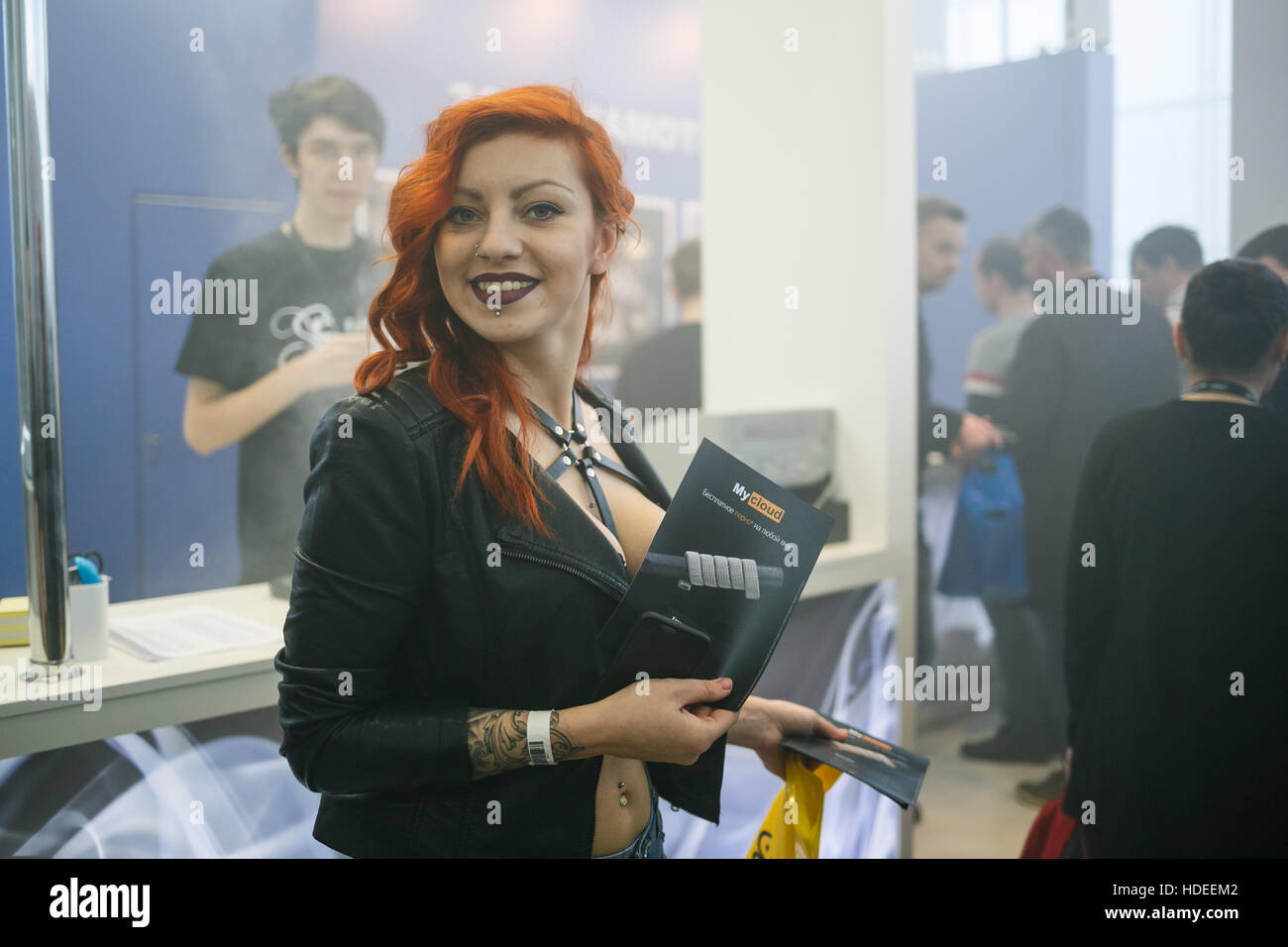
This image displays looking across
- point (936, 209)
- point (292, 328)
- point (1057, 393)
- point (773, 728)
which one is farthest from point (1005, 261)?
point (773, 728)

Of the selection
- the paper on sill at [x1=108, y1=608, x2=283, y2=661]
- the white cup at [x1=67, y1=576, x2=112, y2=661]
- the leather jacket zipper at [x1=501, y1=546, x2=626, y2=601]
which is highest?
the leather jacket zipper at [x1=501, y1=546, x2=626, y2=601]

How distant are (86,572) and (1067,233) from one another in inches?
114

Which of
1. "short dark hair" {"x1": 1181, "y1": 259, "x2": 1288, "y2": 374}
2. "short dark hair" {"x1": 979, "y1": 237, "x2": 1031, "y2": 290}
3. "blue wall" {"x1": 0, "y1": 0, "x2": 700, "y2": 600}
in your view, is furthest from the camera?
"short dark hair" {"x1": 979, "y1": 237, "x2": 1031, "y2": 290}

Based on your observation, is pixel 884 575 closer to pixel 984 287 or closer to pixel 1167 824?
pixel 1167 824

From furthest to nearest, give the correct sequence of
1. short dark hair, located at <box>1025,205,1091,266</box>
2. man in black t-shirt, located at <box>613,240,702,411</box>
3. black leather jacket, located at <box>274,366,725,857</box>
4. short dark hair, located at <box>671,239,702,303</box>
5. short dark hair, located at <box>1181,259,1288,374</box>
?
1. short dark hair, located at <box>671,239,702,303</box>
2. man in black t-shirt, located at <box>613,240,702,411</box>
3. short dark hair, located at <box>1025,205,1091,266</box>
4. short dark hair, located at <box>1181,259,1288,374</box>
5. black leather jacket, located at <box>274,366,725,857</box>

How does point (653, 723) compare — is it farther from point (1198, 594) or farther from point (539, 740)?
point (1198, 594)

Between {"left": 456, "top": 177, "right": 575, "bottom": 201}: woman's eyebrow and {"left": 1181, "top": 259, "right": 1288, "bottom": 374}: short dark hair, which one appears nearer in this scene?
{"left": 456, "top": 177, "right": 575, "bottom": 201}: woman's eyebrow

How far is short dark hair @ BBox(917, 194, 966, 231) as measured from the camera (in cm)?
364

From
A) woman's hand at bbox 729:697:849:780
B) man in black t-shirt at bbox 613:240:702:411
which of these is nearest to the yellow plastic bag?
woman's hand at bbox 729:697:849:780

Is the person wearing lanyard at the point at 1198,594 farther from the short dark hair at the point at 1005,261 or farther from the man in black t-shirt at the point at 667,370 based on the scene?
the man in black t-shirt at the point at 667,370

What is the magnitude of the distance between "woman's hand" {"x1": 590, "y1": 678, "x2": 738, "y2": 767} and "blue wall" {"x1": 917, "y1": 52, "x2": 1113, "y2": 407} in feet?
8.61

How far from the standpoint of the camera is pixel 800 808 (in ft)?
5.07

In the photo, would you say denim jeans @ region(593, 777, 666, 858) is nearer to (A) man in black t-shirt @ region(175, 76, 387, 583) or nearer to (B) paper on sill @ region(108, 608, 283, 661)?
(B) paper on sill @ region(108, 608, 283, 661)
